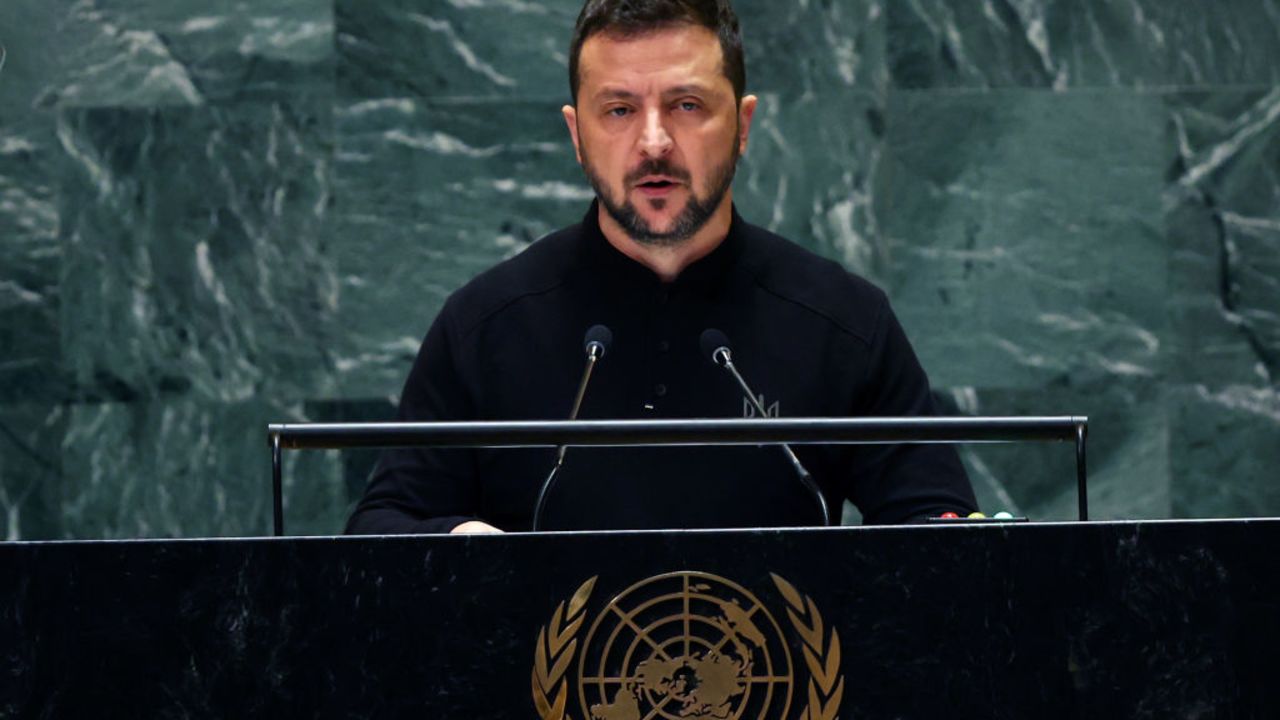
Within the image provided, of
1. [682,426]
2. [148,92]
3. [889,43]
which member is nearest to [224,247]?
[148,92]

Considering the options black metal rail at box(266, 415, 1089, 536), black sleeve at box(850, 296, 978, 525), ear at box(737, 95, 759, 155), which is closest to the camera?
black metal rail at box(266, 415, 1089, 536)

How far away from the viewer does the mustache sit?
2646mm

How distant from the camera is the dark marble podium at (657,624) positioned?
1660mm

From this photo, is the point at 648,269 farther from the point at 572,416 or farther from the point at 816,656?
the point at 816,656

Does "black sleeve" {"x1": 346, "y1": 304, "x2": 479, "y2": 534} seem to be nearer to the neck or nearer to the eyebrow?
the neck

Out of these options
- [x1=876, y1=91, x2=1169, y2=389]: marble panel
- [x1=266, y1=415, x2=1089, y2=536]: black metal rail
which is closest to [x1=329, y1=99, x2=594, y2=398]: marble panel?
[x1=876, y1=91, x2=1169, y2=389]: marble panel

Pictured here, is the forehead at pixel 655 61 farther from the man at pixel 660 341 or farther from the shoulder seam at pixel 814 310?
the shoulder seam at pixel 814 310

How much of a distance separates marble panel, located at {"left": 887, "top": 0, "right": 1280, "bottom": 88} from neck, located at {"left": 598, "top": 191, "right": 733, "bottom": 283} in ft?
5.64

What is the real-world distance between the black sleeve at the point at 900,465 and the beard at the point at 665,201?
352 millimetres

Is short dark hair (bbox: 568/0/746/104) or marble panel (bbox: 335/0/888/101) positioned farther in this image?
marble panel (bbox: 335/0/888/101)

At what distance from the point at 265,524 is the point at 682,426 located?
274 centimetres

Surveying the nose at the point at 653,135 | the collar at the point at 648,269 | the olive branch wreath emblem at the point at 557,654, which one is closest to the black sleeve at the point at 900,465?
→ the collar at the point at 648,269

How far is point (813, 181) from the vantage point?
4.37m

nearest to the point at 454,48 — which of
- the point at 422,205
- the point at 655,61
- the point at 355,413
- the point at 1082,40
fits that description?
the point at 422,205
